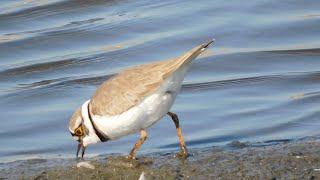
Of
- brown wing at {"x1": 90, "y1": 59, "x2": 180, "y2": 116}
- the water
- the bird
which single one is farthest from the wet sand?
the water

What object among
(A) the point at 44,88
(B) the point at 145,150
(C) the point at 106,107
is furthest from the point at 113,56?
(C) the point at 106,107

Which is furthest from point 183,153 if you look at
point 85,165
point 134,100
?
point 85,165

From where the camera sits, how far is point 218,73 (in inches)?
424

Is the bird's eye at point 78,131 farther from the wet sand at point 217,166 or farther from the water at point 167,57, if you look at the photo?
the water at point 167,57

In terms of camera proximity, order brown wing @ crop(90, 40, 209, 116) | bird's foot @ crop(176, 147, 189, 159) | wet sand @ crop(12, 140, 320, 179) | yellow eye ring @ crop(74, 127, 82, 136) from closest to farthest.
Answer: wet sand @ crop(12, 140, 320, 179), brown wing @ crop(90, 40, 209, 116), bird's foot @ crop(176, 147, 189, 159), yellow eye ring @ crop(74, 127, 82, 136)

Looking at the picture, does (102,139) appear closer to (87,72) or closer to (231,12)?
(87,72)

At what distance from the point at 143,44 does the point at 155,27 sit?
651 millimetres

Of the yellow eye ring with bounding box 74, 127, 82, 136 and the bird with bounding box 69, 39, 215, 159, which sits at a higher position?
the bird with bounding box 69, 39, 215, 159

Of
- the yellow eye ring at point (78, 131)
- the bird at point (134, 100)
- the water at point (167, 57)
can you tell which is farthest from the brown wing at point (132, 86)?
the water at point (167, 57)

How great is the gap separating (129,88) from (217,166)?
3.50 feet

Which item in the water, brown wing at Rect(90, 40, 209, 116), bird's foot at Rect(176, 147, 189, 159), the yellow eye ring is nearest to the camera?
brown wing at Rect(90, 40, 209, 116)

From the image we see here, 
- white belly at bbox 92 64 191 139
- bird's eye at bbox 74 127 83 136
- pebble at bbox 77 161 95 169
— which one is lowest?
pebble at bbox 77 161 95 169

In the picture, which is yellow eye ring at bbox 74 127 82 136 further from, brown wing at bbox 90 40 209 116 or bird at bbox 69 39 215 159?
brown wing at bbox 90 40 209 116

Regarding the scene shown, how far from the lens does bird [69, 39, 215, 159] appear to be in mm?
7008
